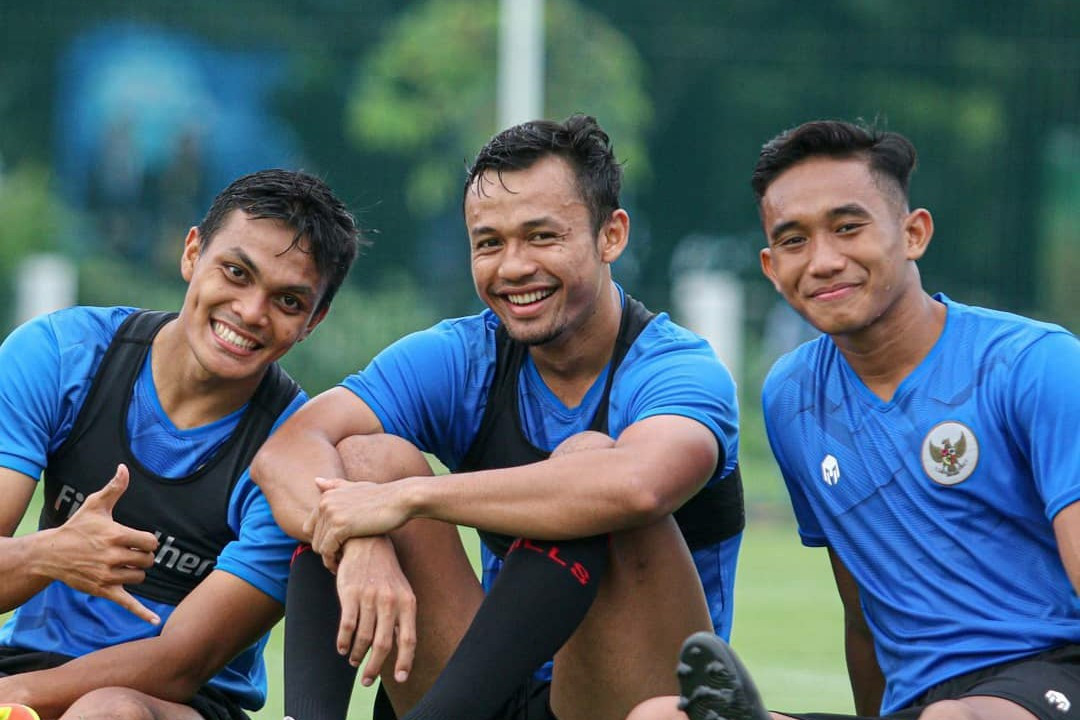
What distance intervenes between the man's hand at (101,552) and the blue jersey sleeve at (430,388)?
2.25 feet

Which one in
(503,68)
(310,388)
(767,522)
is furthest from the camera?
(503,68)

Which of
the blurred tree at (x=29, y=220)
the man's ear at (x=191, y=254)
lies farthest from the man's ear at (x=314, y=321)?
the blurred tree at (x=29, y=220)

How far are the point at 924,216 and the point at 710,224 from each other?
15.0 metres

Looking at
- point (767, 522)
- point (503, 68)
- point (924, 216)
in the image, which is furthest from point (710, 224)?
point (924, 216)

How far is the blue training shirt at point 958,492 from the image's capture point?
12.6ft

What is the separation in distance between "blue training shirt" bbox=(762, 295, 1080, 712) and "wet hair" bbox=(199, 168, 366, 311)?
1.27 m

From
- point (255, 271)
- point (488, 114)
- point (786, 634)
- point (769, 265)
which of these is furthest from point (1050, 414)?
point (488, 114)

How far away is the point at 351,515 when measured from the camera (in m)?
3.92

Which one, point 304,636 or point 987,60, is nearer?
point 304,636

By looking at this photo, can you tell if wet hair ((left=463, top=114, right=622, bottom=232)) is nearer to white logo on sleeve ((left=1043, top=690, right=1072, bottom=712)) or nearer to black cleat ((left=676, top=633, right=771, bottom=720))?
black cleat ((left=676, top=633, right=771, bottom=720))

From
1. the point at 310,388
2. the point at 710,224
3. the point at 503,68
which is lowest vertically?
the point at 310,388

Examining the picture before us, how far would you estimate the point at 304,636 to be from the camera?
3975mm

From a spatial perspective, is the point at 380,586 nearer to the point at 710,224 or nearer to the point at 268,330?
the point at 268,330

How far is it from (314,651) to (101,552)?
1.70ft
